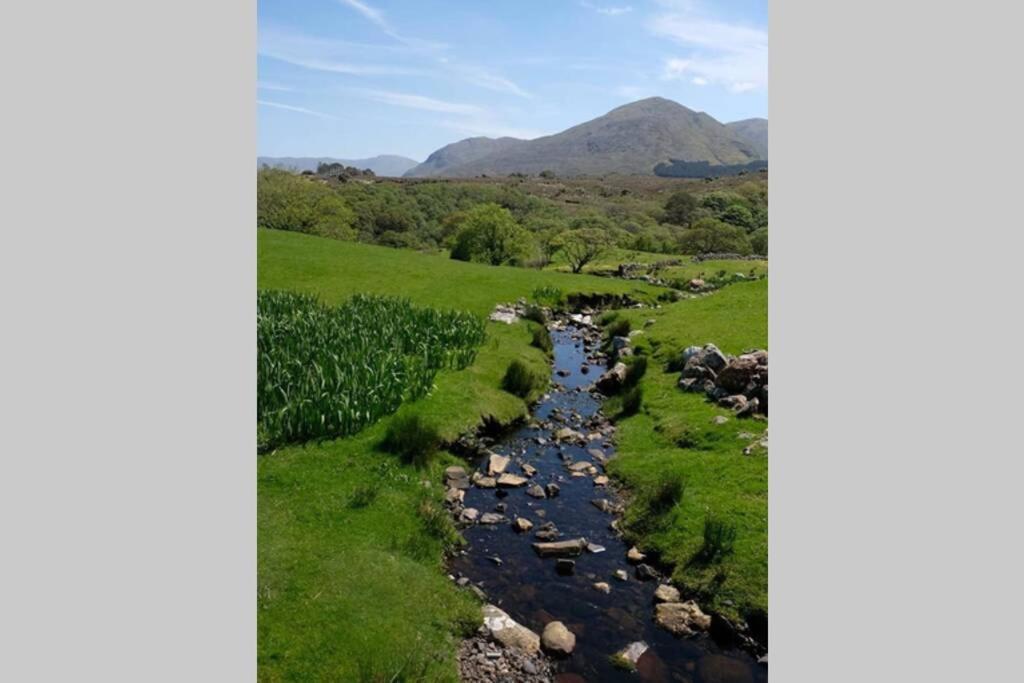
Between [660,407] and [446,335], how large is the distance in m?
8.27

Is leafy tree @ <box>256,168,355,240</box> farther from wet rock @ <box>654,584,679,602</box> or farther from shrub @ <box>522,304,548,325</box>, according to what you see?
wet rock @ <box>654,584,679,602</box>

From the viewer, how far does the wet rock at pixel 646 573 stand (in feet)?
36.7

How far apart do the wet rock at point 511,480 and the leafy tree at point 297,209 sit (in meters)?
66.0

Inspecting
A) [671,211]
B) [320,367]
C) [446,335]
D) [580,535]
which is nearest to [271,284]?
[446,335]

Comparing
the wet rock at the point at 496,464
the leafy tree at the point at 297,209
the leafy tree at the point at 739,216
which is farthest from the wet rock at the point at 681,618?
the leafy tree at the point at 739,216

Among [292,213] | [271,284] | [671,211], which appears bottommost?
[271,284]

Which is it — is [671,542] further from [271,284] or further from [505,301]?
[271,284]

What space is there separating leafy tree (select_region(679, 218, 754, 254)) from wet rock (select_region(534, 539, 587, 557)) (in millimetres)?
72506

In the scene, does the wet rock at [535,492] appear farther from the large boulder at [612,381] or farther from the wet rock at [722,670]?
the large boulder at [612,381]

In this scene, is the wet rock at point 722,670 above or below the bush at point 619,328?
below

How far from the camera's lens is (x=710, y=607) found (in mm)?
10148

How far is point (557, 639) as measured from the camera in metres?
9.36

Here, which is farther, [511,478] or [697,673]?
[511,478]

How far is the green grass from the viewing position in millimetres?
10641
